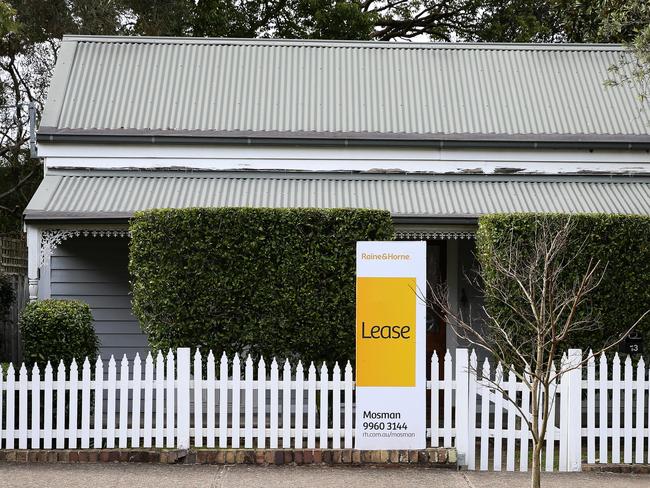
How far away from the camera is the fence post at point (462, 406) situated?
9227mm

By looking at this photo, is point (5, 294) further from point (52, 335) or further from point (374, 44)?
point (374, 44)

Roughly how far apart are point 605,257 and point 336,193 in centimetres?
495

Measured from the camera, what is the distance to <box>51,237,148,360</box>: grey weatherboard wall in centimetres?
1457

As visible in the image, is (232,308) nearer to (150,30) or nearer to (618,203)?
(618,203)

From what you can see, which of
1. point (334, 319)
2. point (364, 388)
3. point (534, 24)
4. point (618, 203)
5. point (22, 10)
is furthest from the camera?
point (534, 24)

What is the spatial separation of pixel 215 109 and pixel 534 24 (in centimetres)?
1572

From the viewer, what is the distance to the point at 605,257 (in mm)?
10688

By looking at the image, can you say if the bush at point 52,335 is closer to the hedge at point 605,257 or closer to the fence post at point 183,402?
the fence post at point 183,402

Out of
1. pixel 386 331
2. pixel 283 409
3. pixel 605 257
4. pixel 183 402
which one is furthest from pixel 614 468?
pixel 183 402

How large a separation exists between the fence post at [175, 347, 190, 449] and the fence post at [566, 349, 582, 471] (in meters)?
3.85

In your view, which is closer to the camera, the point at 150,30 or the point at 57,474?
the point at 57,474

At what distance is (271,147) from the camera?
15.2 meters

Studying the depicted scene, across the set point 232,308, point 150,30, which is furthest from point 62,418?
point 150,30

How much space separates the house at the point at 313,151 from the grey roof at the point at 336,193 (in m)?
0.03
